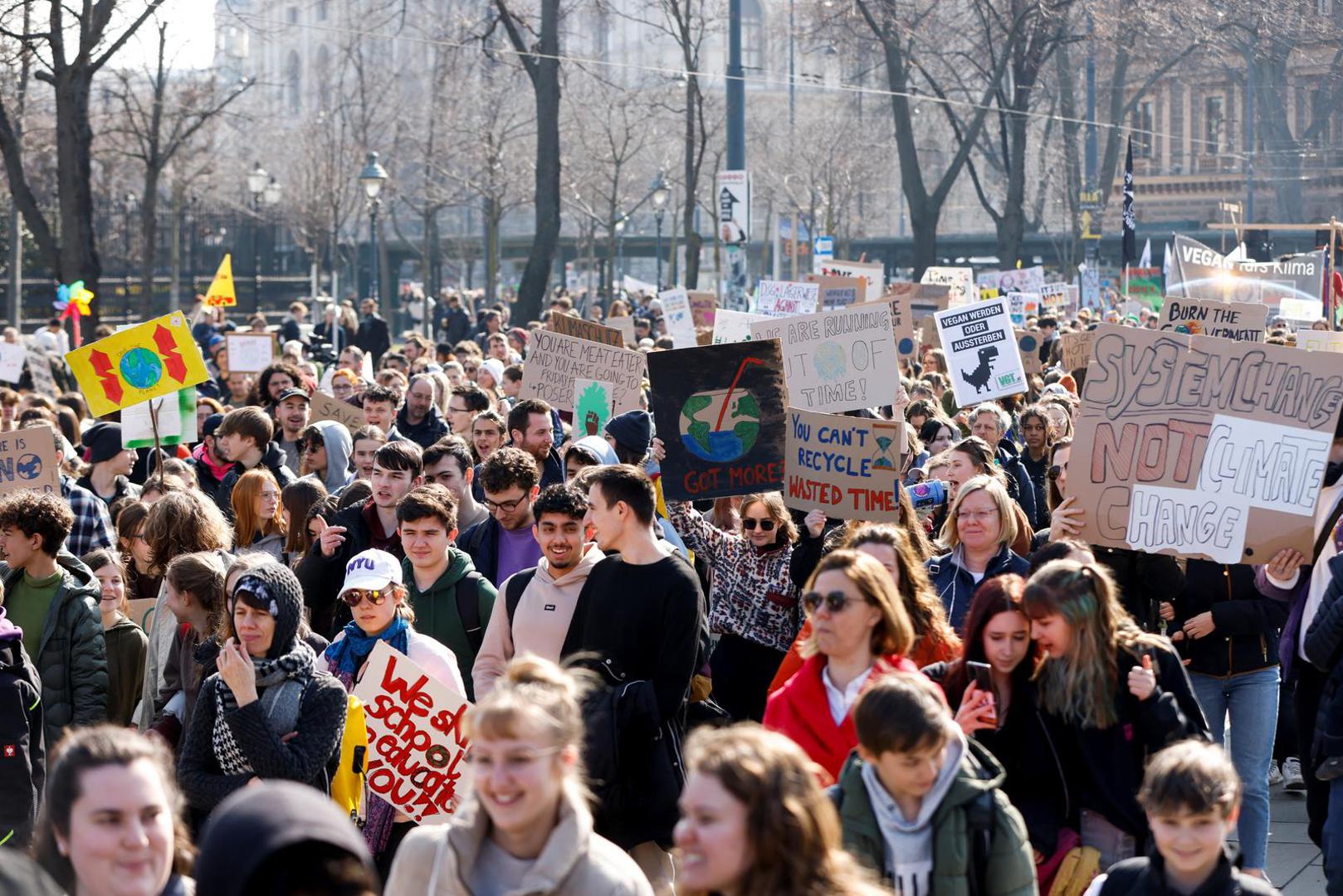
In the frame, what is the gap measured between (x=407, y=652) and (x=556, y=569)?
1.92ft

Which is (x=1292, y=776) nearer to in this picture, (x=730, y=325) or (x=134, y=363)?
Answer: (x=134, y=363)

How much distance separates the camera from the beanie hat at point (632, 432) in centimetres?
927

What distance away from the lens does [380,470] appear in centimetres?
767

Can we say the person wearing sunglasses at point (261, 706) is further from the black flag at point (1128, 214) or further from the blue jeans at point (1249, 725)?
the black flag at point (1128, 214)

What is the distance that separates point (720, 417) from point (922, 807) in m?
4.05

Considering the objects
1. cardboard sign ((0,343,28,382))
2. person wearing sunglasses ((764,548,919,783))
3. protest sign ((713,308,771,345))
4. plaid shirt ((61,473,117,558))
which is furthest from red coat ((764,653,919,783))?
cardboard sign ((0,343,28,382))

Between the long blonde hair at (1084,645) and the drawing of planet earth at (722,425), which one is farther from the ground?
the drawing of planet earth at (722,425)

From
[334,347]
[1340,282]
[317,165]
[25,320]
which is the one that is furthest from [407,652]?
[317,165]

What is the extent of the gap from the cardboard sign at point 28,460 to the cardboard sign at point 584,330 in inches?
180

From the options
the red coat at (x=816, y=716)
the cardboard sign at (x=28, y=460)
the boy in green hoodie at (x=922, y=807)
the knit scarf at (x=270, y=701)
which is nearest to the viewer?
the boy in green hoodie at (x=922, y=807)

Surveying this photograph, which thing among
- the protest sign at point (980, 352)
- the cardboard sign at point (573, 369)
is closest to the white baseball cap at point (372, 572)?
the cardboard sign at point (573, 369)

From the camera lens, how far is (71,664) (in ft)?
20.8

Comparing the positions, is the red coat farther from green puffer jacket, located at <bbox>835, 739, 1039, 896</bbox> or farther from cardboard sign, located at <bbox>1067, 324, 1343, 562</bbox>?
cardboard sign, located at <bbox>1067, 324, 1343, 562</bbox>

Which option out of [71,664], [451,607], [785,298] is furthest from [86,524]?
[785,298]
